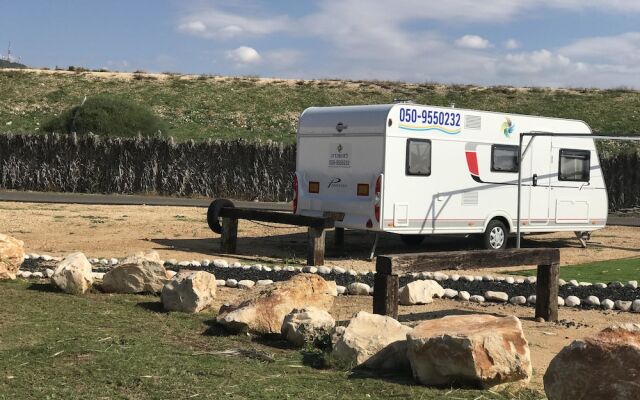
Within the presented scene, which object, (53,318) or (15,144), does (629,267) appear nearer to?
(53,318)

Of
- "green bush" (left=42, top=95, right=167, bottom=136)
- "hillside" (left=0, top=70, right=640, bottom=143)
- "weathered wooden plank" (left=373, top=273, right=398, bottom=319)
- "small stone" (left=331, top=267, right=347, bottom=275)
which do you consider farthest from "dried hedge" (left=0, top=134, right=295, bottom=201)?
"weathered wooden plank" (left=373, top=273, right=398, bottom=319)

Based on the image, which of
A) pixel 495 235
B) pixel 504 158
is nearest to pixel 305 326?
pixel 495 235

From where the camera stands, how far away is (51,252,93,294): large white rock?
9.12 m

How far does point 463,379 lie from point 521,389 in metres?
0.40

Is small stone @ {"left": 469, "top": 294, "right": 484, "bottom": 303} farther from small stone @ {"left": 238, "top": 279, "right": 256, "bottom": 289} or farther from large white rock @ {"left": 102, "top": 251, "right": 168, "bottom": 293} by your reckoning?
large white rock @ {"left": 102, "top": 251, "right": 168, "bottom": 293}

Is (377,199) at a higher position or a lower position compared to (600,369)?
higher

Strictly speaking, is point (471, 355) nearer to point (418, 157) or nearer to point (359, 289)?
point (359, 289)

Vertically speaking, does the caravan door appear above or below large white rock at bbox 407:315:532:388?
above

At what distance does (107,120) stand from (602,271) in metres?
30.2

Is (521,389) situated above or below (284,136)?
below

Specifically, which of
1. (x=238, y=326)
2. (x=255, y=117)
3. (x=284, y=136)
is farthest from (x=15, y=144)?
(x=238, y=326)

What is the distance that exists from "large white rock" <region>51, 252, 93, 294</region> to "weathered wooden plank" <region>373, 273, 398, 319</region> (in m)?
3.37

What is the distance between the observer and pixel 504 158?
1509 centimetres

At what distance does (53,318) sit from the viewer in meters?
7.77
